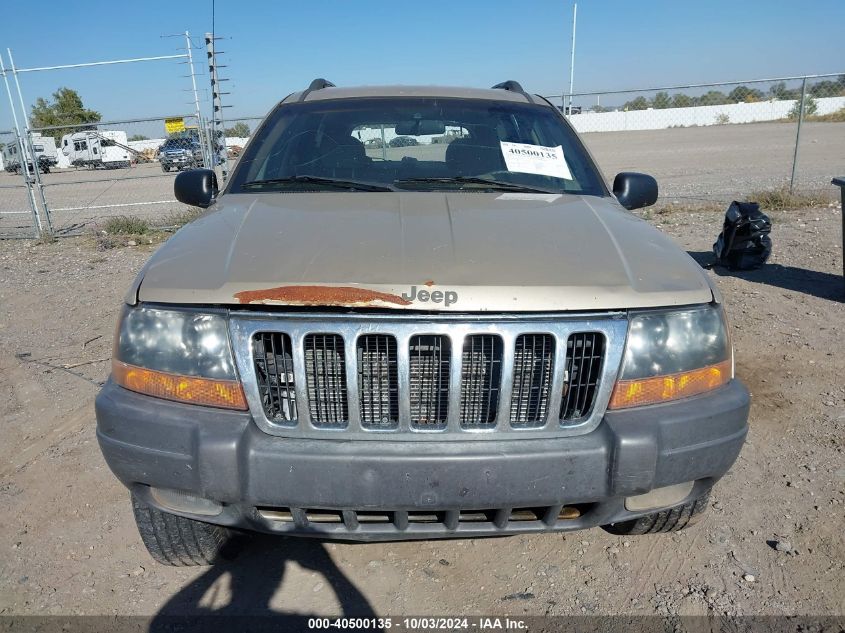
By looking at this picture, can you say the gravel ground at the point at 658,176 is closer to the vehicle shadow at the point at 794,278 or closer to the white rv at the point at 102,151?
the white rv at the point at 102,151

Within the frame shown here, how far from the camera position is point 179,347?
200 cm

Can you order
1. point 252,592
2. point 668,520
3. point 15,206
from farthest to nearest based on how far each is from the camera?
point 15,206
point 668,520
point 252,592

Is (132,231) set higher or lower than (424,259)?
lower

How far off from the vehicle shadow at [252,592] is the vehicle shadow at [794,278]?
18.1 ft

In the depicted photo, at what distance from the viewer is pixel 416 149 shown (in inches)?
133

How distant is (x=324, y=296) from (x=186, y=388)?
0.55 metres

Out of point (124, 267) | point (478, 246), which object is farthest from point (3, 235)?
point (478, 246)

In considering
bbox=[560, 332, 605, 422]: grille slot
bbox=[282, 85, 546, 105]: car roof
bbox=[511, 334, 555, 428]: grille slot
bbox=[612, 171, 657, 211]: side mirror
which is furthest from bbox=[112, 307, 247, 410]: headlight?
bbox=[612, 171, 657, 211]: side mirror

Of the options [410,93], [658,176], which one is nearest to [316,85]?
[410,93]

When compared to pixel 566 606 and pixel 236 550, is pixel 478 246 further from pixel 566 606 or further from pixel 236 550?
pixel 236 550

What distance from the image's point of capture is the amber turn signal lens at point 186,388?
6.43 ft

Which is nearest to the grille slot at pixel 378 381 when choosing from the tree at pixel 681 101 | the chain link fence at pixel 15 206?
the chain link fence at pixel 15 206

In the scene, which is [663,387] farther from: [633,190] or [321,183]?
[321,183]

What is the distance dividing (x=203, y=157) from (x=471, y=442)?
33.0 ft
